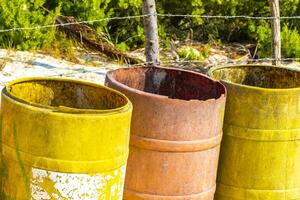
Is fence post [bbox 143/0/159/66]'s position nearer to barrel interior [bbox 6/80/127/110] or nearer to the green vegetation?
the green vegetation

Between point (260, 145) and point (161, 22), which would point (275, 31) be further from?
point (260, 145)

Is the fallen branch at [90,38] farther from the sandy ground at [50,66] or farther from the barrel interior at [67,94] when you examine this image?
the barrel interior at [67,94]

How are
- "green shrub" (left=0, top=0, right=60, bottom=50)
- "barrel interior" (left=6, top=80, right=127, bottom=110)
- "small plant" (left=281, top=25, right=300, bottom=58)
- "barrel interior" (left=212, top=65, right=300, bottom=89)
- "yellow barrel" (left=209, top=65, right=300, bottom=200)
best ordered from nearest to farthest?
"barrel interior" (left=6, top=80, right=127, bottom=110)
"yellow barrel" (left=209, top=65, right=300, bottom=200)
"barrel interior" (left=212, top=65, right=300, bottom=89)
"green shrub" (left=0, top=0, right=60, bottom=50)
"small plant" (left=281, top=25, right=300, bottom=58)

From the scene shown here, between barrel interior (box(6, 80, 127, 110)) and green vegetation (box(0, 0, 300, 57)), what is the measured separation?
4.41 meters

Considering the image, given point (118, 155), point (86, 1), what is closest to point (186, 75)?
point (118, 155)

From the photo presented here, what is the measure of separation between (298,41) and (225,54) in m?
0.95

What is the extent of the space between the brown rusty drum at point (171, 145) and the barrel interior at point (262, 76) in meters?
0.81

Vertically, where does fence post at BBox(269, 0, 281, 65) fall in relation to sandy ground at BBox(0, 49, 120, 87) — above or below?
above

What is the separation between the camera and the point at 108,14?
900 cm

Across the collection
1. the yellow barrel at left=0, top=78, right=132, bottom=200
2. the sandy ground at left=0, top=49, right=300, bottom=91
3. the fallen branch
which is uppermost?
the yellow barrel at left=0, top=78, right=132, bottom=200

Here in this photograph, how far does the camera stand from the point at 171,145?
373 centimetres

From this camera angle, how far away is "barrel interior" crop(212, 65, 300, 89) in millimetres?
4688

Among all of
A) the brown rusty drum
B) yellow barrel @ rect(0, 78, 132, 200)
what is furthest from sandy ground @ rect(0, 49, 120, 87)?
yellow barrel @ rect(0, 78, 132, 200)

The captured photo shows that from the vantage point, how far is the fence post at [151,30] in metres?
6.77
